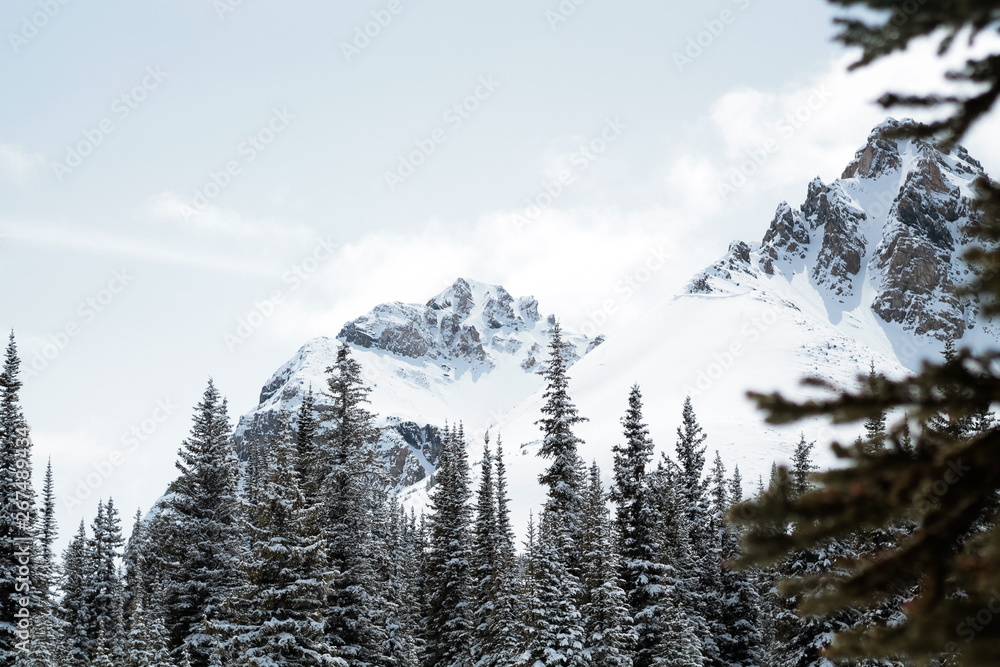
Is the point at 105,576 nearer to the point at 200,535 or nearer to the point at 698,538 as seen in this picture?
the point at 200,535

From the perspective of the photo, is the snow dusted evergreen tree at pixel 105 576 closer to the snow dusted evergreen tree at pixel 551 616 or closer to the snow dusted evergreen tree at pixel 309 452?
the snow dusted evergreen tree at pixel 309 452

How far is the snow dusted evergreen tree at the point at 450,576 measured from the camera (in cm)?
3153

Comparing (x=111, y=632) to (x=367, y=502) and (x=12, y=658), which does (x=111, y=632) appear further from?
(x=367, y=502)

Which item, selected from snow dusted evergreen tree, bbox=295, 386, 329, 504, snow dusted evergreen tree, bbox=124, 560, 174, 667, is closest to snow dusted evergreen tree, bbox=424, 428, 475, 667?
snow dusted evergreen tree, bbox=295, 386, 329, 504

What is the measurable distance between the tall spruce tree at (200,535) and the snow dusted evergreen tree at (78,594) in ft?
66.5

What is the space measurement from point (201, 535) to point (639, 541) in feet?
57.3

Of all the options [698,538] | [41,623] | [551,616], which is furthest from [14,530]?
[698,538]

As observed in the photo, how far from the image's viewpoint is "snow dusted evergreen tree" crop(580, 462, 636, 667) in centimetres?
2306

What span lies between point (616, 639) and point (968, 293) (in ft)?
75.2

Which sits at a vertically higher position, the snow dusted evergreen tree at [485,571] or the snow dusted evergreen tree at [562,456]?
the snow dusted evergreen tree at [562,456]

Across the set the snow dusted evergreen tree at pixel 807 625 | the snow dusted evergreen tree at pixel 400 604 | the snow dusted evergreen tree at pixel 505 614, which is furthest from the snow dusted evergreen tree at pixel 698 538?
the snow dusted evergreen tree at pixel 400 604

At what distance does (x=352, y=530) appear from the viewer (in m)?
26.8

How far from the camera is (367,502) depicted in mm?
28062

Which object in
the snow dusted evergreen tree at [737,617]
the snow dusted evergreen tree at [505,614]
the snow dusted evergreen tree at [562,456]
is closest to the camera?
the snow dusted evergreen tree at [505,614]
